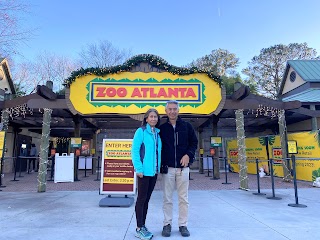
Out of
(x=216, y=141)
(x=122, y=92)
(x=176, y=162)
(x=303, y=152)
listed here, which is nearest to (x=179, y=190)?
(x=176, y=162)

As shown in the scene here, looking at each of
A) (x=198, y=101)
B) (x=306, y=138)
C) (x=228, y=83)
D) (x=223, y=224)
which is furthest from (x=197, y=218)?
(x=228, y=83)

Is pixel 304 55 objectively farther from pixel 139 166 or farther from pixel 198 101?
pixel 139 166

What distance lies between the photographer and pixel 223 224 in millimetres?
3770

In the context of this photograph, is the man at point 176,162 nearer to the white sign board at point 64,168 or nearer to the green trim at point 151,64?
the green trim at point 151,64

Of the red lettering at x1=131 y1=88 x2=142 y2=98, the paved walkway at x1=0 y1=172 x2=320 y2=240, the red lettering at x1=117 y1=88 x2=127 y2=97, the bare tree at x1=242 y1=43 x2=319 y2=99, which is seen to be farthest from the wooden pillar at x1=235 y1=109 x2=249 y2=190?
the bare tree at x1=242 y1=43 x2=319 y2=99

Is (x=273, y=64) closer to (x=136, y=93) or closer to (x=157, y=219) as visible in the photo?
(x=136, y=93)

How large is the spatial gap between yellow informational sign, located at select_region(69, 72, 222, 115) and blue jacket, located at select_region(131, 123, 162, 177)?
14.4ft

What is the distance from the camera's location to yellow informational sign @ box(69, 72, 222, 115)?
25.2 feet

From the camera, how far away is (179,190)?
336 cm

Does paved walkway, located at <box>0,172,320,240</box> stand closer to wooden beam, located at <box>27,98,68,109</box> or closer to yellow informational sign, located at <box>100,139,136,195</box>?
yellow informational sign, located at <box>100,139,136,195</box>

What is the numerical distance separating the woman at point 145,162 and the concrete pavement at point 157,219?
32 centimetres

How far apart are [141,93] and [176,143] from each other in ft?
15.2

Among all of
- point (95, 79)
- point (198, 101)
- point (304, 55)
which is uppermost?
point (304, 55)

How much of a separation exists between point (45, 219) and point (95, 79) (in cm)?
480
